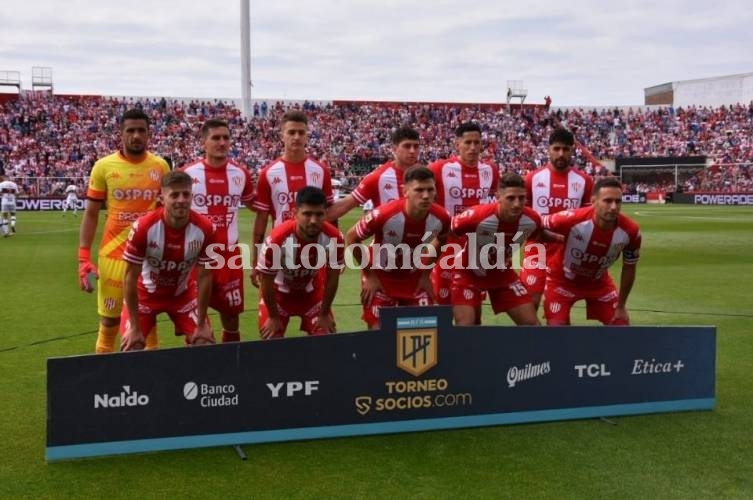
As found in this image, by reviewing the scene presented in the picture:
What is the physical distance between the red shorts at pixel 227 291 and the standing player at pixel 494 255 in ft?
6.72

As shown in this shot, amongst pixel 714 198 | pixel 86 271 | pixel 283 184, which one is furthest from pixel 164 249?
pixel 714 198

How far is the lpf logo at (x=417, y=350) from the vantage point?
5254 mm

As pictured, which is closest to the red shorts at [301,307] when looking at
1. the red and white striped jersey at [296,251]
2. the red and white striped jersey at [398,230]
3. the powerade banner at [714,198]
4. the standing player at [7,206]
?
the red and white striped jersey at [296,251]

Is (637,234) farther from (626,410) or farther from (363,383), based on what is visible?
(363,383)

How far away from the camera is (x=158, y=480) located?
451 centimetres

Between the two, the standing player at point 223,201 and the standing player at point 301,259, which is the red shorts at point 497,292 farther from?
the standing player at point 223,201

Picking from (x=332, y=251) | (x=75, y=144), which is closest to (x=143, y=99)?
(x=75, y=144)

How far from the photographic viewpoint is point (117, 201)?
251 inches

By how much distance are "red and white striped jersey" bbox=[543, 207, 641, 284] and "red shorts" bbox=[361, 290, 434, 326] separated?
1.38 meters

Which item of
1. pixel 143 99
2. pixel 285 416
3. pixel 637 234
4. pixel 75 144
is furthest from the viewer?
pixel 143 99

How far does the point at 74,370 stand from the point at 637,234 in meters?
4.82

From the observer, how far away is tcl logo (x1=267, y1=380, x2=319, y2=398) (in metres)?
5.09

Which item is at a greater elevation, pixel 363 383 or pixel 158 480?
pixel 363 383

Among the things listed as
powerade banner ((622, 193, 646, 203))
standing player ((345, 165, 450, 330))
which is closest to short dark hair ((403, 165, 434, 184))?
standing player ((345, 165, 450, 330))
